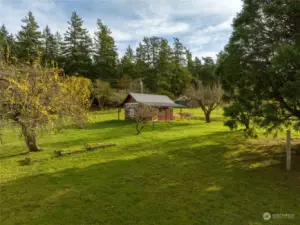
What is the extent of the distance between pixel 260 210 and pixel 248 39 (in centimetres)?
532

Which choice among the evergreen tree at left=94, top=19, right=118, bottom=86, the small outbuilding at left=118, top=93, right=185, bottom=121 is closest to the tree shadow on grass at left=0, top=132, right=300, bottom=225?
the small outbuilding at left=118, top=93, right=185, bottom=121

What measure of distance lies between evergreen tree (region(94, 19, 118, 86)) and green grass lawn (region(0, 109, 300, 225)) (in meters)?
30.1

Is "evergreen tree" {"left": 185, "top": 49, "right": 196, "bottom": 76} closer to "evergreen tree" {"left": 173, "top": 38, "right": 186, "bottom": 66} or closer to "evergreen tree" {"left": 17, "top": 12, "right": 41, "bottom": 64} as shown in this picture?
"evergreen tree" {"left": 173, "top": 38, "right": 186, "bottom": 66}

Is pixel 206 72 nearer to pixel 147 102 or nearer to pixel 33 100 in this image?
pixel 147 102

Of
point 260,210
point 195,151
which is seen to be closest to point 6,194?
point 260,210

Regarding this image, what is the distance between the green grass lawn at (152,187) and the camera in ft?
14.2

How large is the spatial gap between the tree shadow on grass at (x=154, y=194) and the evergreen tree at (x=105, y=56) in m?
32.0

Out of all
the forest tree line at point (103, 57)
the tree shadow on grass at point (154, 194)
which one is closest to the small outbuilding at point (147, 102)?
the forest tree line at point (103, 57)

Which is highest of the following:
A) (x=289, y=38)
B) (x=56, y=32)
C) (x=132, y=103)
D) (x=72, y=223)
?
(x=56, y=32)

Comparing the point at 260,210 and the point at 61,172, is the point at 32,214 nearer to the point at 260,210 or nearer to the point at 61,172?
the point at 61,172

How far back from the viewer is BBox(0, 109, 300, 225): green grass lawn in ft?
14.2

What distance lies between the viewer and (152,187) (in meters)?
5.77

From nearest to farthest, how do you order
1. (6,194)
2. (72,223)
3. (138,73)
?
1. (72,223)
2. (6,194)
3. (138,73)

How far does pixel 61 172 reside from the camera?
714cm
